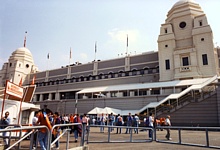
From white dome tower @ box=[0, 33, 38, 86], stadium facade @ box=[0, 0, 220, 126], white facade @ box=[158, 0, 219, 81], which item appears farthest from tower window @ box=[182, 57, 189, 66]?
white dome tower @ box=[0, 33, 38, 86]

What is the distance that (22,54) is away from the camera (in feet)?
195

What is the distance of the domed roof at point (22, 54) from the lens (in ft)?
192

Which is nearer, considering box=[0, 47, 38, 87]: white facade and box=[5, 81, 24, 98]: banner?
box=[5, 81, 24, 98]: banner

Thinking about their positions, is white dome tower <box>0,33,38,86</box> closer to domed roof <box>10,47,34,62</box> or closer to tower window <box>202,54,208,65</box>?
domed roof <box>10,47,34,62</box>

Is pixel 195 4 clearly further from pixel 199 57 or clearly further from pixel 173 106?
pixel 173 106

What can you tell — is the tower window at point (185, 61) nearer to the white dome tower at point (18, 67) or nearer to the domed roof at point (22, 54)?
the white dome tower at point (18, 67)

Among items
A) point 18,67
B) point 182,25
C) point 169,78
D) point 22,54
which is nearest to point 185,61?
point 169,78

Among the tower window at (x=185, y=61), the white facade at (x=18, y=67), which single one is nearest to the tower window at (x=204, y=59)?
the tower window at (x=185, y=61)

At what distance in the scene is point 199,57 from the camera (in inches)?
1240

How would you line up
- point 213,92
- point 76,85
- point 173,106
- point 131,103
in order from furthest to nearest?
point 76,85
point 131,103
point 173,106
point 213,92

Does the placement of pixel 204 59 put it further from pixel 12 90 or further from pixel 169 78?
pixel 12 90

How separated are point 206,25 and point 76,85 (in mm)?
30348

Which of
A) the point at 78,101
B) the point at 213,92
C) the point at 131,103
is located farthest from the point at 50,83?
the point at 213,92

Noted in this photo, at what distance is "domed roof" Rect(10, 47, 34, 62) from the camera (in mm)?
58594
